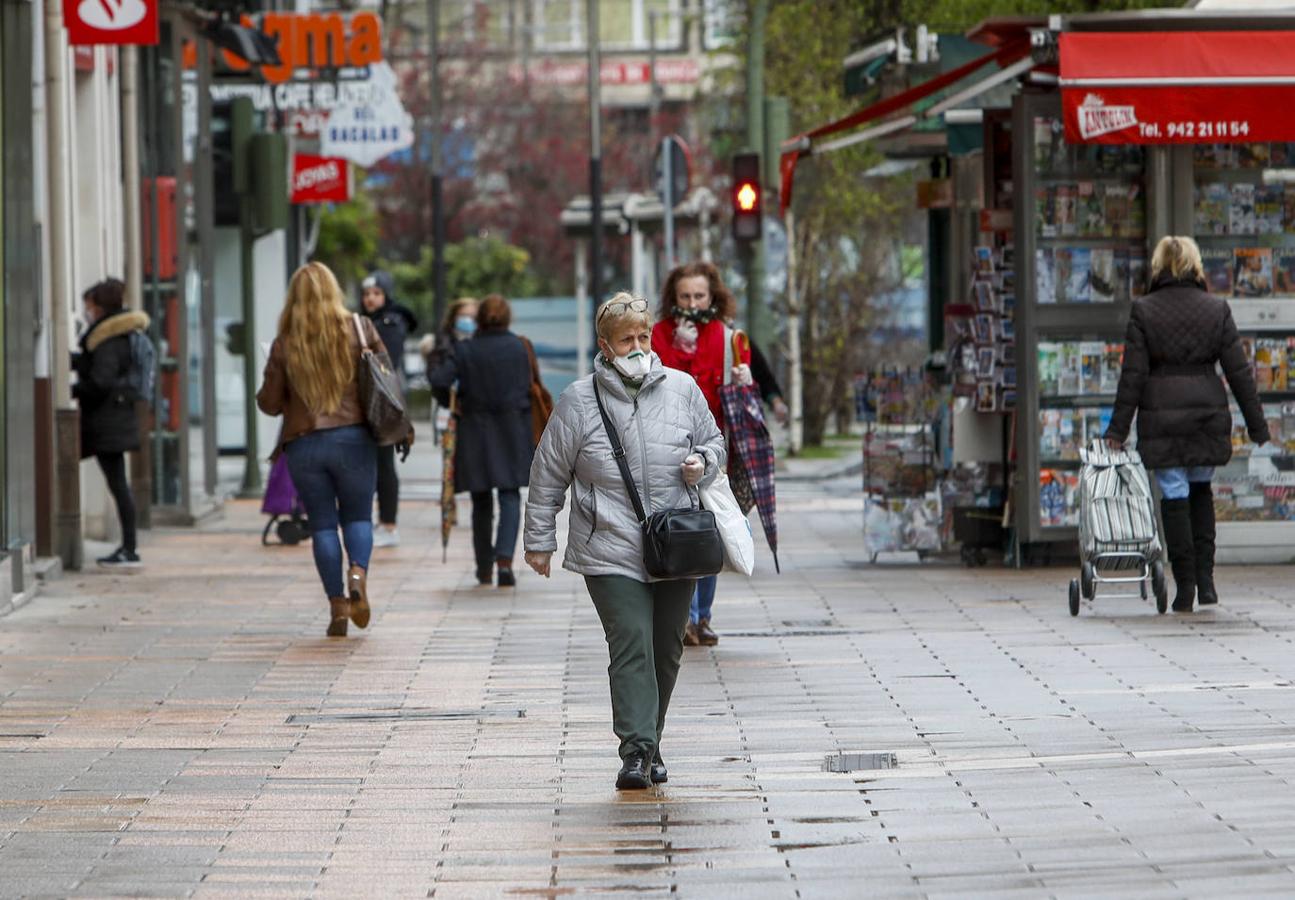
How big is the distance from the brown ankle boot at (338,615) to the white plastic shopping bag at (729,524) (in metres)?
4.22

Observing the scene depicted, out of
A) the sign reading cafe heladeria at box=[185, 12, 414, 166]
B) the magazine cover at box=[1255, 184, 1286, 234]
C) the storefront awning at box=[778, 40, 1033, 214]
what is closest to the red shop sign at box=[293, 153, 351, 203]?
the sign reading cafe heladeria at box=[185, 12, 414, 166]

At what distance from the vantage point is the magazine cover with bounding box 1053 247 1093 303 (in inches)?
566

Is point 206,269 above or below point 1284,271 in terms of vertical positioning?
above

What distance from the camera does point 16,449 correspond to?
45.4 ft

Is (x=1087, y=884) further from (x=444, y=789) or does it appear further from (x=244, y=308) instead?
(x=244, y=308)

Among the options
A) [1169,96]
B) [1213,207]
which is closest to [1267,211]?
[1213,207]

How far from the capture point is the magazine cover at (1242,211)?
47.5 ft

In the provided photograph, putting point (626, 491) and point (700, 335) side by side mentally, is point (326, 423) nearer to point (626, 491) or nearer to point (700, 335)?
point (700, 335)

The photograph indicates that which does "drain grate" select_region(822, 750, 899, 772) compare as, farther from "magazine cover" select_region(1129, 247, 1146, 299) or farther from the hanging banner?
the hanging banner

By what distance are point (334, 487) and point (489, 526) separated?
104 inches

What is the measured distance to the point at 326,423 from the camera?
1182 centimetres

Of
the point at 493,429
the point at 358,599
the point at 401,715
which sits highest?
the point at 493,429

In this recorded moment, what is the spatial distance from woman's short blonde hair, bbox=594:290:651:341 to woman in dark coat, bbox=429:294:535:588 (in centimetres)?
651

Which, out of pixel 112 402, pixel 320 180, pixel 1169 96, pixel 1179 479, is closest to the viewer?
pixel 1179 479
